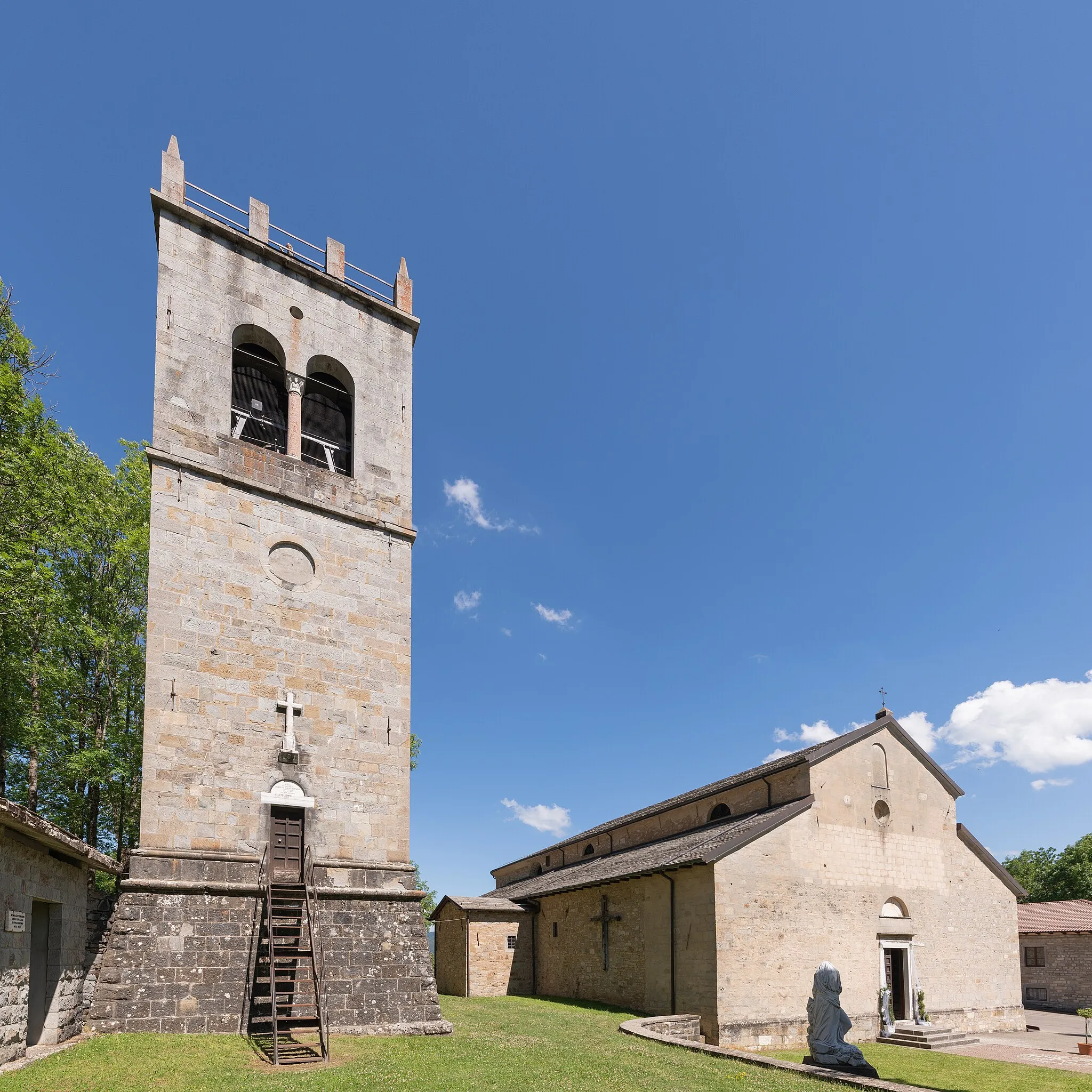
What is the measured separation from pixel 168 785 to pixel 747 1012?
44.2ft

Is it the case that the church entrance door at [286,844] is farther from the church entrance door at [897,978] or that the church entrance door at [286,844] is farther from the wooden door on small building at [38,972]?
the church entrance door at [897,978]

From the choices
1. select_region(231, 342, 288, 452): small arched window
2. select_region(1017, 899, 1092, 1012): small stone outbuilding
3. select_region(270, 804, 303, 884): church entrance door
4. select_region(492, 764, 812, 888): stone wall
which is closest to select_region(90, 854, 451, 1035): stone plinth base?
select_region(270, 804, 303, 884): church entrance door

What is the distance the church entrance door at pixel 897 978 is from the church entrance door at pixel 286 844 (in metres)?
15.4

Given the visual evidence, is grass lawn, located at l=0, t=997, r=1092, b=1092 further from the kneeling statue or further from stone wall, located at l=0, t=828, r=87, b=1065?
the kneeling statue

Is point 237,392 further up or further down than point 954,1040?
further up

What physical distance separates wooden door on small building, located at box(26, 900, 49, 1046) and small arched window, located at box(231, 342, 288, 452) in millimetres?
9565

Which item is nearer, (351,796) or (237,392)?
(351,796)

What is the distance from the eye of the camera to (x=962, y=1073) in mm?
15195

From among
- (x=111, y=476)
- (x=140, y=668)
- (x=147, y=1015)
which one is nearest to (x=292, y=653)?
(x=147, y=1015)

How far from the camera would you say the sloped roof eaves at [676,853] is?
1897 cm

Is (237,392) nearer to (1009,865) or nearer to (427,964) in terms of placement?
(427,964)

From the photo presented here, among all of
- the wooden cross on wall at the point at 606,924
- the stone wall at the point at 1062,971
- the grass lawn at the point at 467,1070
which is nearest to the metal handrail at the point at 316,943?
the grass lawn at the point at 467,1070

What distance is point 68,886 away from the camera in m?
12.4

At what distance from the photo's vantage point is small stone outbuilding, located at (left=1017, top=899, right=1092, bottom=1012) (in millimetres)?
28938
